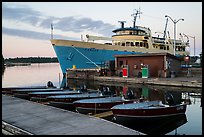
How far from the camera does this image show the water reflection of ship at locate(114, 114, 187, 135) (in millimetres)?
11809

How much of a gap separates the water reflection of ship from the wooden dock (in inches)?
113

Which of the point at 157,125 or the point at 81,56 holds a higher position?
the point at 81,56

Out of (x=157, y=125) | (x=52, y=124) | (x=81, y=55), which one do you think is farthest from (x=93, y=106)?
(x=81, y=55)

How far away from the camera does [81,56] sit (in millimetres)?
43281

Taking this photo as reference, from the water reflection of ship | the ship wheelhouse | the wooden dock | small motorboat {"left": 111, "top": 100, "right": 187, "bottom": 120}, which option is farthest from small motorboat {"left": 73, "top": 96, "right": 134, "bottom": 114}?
the ship wheelhouse

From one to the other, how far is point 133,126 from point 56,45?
1288 inches

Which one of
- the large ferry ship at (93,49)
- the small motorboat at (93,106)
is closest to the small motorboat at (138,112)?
the small motorboat at (93,106)

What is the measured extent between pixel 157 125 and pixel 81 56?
31.8 metres

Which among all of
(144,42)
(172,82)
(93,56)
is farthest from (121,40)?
(172,82)

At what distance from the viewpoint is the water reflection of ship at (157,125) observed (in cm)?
1181

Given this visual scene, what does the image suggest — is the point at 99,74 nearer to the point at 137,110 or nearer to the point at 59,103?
the point at 59,103

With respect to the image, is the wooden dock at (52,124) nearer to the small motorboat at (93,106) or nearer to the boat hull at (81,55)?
the small motorboat at (93,106)

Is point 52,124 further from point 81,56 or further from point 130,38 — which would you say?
point 130,38

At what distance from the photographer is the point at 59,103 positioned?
16.3 metres
